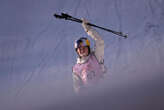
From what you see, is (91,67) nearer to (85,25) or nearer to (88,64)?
(88,64)

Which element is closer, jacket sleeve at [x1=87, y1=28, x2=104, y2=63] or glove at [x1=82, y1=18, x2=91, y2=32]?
glove at [x1=82, y1=18, x2=91, y2=32]

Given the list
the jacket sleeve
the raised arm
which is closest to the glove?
the raised arm

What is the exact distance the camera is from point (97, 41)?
13281mm

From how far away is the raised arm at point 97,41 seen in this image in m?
12.8

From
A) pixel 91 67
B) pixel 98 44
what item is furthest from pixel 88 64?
pixel 98 44

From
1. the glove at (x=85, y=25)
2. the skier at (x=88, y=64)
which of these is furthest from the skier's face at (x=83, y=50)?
the glove at (x=85, y=25)

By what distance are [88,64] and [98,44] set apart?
1.19 metres

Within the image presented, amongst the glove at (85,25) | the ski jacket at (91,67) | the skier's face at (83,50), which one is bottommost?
the ski jacket at (91,67)

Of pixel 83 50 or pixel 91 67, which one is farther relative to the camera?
pixel 83 50

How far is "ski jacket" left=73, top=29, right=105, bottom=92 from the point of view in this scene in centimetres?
1327

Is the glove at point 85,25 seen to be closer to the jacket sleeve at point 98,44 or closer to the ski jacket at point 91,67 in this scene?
the jacket sleeve at point 98,44

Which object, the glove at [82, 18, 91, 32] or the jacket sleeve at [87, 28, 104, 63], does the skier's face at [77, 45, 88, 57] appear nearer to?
the jacket sleeve at [87, 28, 104, 63]

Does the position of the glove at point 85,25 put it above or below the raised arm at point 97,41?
above

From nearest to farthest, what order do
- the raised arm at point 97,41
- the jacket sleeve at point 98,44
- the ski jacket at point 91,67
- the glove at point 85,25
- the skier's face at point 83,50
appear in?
the glove at point 85,25
the raised arm at point 97,41
the jacket sleeve at point 98,44
the ski jacket at point 91,67
the skier's face at point 83,50
